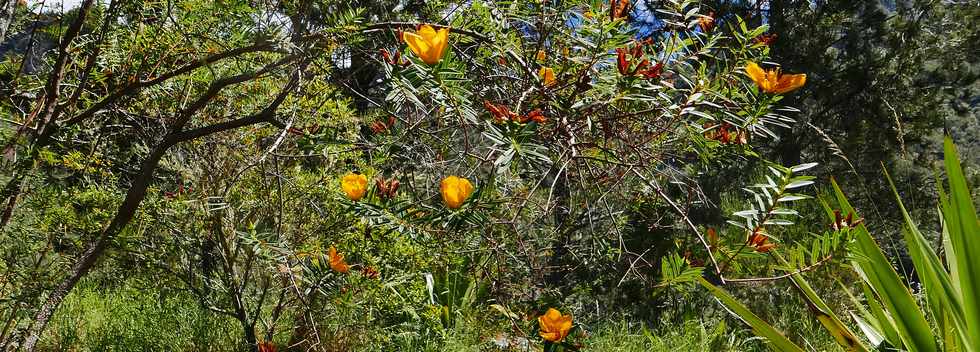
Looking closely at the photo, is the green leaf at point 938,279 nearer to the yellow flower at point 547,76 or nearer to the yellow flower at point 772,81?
the yellow flower at point 772,81

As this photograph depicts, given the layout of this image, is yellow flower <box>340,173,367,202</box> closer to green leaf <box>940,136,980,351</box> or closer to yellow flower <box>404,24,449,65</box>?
yellow flower <box>404,24,449,65</box>

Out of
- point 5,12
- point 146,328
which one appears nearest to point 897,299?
point 5,12

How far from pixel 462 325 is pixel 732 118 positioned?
3059mm

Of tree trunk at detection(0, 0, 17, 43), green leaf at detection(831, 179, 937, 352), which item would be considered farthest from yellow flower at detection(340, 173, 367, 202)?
green leaf at detection(831, 179, 937, 352)

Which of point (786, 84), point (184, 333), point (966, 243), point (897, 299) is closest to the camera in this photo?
point (786, 84)

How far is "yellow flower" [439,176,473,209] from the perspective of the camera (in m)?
0.97

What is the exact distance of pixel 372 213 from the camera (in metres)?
1.24

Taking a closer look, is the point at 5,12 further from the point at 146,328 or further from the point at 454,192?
the point at 146,328

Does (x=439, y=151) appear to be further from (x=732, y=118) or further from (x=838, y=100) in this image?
(x=838, y=100)

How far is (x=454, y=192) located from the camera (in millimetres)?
974

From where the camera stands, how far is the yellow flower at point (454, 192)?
97cm

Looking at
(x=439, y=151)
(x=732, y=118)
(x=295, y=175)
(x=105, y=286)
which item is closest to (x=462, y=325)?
(x=295, y=175)

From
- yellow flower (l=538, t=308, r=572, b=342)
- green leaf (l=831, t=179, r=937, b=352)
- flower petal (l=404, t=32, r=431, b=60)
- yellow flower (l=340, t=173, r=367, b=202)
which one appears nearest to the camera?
flower petal (l=404, t=32, r=431, b=60)

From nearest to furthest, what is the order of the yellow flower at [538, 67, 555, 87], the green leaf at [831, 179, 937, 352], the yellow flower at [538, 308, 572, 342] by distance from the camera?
the yellow flower at [538, 67, 555, 87], the yellow flower at [538, 308, 572, 342], the green leaf at [831, 179, 937, 352]
